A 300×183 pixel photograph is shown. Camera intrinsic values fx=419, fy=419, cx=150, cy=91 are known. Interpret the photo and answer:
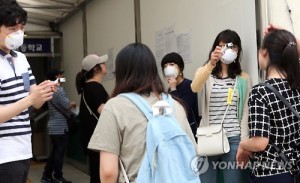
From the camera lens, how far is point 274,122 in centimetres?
226

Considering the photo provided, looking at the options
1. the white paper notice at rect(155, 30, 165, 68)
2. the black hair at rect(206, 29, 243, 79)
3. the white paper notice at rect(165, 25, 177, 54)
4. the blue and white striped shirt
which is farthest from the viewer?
the white paper notice at rect(155, 30, 165, 68)

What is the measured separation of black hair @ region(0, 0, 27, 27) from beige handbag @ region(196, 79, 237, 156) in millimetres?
1564

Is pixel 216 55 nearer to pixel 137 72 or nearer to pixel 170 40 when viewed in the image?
pixel 137 72

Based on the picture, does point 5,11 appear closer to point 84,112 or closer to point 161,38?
point 84,112

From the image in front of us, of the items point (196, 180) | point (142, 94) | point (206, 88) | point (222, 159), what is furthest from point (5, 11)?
point (222, 159)

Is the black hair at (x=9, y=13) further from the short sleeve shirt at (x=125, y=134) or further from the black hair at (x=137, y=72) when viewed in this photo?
the short sleeve shirt at (x=125, y=134)

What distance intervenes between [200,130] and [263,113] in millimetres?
925

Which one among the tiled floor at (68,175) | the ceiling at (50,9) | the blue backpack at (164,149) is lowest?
the tiled floor at (68,175)

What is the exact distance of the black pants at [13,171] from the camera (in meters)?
2.09

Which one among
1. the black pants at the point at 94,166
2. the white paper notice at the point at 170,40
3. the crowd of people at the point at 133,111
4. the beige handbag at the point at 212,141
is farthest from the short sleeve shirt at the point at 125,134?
the white paper notice at the point at 170,40

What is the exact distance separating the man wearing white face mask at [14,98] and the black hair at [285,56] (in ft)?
3.93

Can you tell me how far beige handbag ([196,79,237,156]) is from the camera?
9.88 feet

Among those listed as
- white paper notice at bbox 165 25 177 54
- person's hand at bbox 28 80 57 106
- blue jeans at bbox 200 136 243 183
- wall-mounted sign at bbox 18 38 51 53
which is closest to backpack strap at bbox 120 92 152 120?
person's hand at bbox 28 80 57 106

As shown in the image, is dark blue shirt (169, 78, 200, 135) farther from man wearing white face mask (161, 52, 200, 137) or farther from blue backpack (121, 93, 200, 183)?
blue backpack (121, 93, 200, 183)
